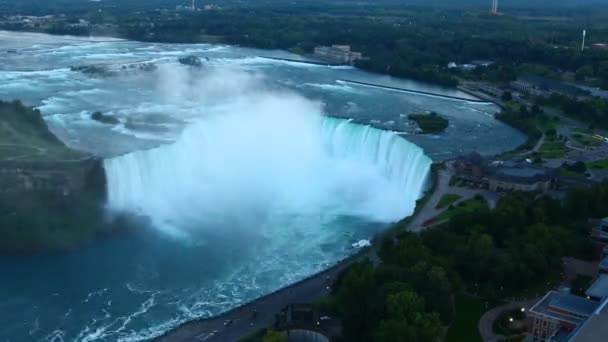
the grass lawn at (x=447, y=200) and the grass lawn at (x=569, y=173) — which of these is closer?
the grass lawn at (x=447, y=200)

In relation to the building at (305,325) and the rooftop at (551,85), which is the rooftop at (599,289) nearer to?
the building at (305,325)

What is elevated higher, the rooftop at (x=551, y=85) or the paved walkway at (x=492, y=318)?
the rooftop at (x=551, y=85)

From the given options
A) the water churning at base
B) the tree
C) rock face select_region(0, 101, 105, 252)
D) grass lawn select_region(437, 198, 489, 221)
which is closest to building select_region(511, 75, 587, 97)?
the water churning at base

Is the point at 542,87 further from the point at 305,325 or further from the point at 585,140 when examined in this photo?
the point at 305,325

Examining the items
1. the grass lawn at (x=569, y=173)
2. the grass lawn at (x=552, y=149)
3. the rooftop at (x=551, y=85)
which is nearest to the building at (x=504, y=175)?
the grass lawn at (x=569, y=173)

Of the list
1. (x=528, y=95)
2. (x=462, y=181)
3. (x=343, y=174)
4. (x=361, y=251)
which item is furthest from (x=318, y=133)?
(x=528, y=95)

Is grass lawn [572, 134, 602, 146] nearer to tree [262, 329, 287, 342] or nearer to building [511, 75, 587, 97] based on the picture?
building [511, 75, 587, 97]
